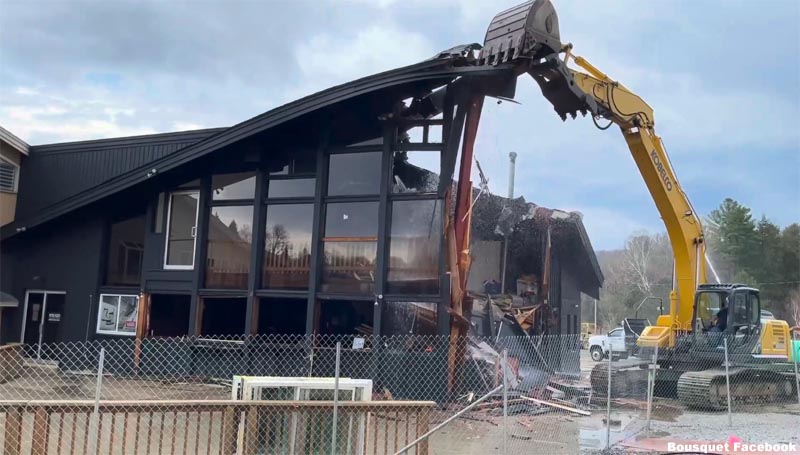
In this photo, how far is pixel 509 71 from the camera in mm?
10484

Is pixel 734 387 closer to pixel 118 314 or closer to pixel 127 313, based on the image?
pixel 127 313

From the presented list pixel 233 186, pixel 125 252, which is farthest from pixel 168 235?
pixel 233 186

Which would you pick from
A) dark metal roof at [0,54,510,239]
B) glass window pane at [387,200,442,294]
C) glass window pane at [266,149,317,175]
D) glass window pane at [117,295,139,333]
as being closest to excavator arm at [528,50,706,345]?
dark metal roof at [0,54,510,239]

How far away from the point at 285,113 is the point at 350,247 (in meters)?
2.76

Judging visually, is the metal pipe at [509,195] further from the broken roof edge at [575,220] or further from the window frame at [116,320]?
the window frame at [116,320]

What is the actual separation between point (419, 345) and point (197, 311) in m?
4.97

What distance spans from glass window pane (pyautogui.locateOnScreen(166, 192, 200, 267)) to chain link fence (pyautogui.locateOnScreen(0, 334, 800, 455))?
6.15 ft

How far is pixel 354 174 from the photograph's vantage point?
12.6m

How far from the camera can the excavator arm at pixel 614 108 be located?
33.2 ft

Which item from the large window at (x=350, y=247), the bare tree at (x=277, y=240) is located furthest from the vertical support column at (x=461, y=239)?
the bare tree at (x=277, y=240)

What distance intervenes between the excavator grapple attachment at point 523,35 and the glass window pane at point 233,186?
18.7 feet

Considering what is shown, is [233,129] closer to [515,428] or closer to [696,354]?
[515,428]

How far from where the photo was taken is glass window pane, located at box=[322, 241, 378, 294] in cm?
1215

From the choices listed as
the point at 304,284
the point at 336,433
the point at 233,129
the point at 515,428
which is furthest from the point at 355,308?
the point at 336,433
